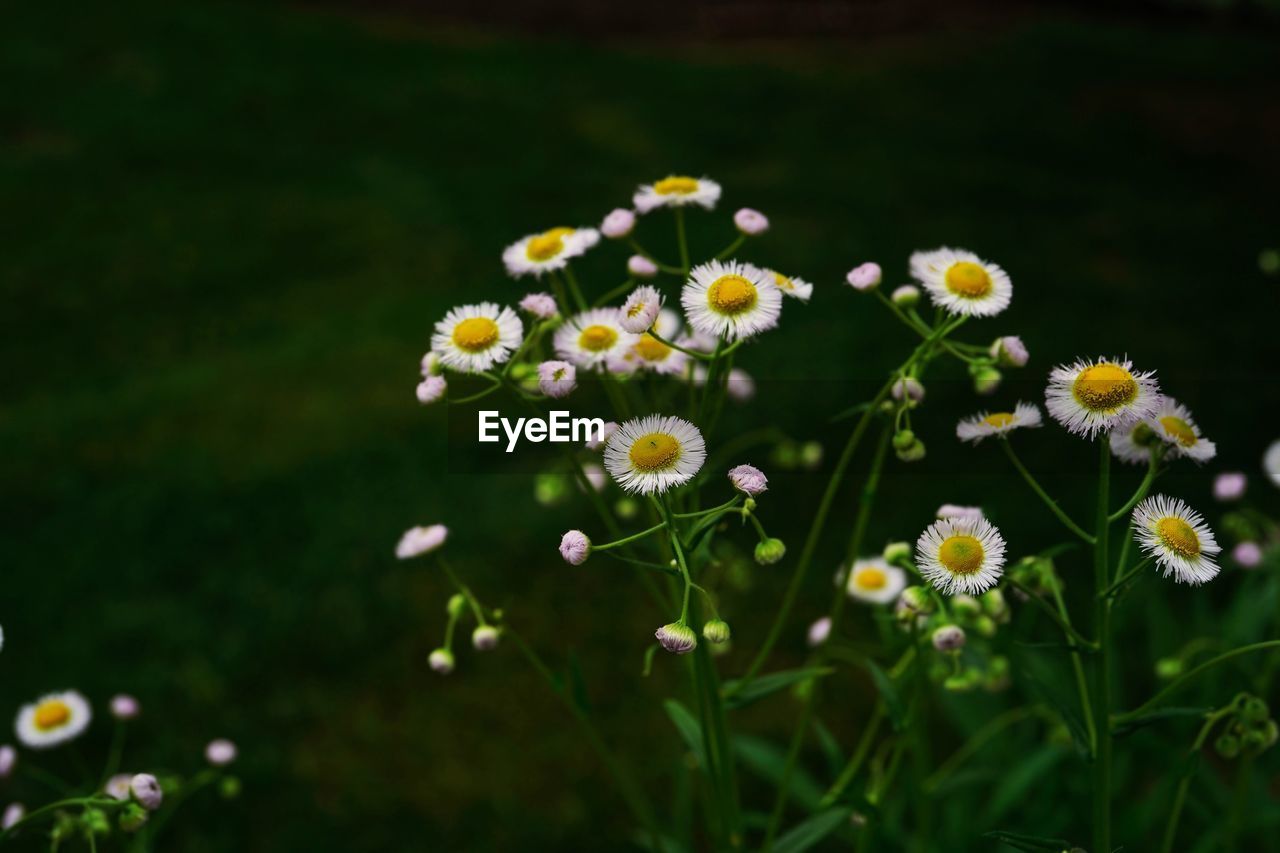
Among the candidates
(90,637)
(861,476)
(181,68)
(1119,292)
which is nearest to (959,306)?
(861,476)

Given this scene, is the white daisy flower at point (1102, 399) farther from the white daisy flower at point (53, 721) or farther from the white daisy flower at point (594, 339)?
the white daisy flower at point (53, 721)

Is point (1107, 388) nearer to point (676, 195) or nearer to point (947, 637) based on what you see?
point (947, 637)

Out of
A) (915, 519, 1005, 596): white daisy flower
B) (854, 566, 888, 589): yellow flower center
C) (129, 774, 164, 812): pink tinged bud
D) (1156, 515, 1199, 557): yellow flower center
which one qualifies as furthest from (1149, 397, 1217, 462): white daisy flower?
(129, 774, 164, 812): pink tinged bud

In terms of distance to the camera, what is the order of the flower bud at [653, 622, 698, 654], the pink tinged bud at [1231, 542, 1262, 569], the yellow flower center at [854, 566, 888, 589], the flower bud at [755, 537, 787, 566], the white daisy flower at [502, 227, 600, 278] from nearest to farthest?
the flower bud at [653, 622, 698, 654], the flower bud at [755, 537, 787, 566], the white daisy flower at [502, 227, 600, 278], the pink tinged bud at [1231, 542, 1262, 569], the yellow flower center at [854, 566, 888, 589]

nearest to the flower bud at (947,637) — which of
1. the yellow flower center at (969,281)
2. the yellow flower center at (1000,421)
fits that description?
the yellow flower center at (1000,421)

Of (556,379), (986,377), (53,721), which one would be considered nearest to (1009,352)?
(986,377)

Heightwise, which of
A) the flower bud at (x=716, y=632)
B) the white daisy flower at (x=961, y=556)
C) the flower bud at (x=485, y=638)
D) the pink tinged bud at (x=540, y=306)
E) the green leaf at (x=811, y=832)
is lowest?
the green leaf at (x=811, y=832)

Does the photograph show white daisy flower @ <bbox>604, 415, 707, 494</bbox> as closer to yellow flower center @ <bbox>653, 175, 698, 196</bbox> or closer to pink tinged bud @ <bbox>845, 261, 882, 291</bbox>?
pink tinged bud @ <bbox>845, 261, 882, 291</bbox>
